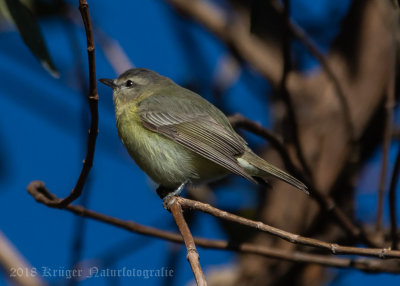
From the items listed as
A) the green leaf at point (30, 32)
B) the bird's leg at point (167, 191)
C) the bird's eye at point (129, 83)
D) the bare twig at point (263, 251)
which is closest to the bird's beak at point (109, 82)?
the bird's eye at point (129, 83)

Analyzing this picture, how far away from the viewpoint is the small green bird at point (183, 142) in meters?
3.46

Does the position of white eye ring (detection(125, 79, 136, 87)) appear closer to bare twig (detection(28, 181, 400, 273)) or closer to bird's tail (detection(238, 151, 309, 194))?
bird's tail (detection(238, 151, 309, 194))

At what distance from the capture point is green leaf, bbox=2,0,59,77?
2.94m

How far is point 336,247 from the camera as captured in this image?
82.0 inches

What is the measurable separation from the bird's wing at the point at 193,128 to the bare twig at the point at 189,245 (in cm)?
67

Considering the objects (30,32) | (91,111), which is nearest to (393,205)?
(91,111)

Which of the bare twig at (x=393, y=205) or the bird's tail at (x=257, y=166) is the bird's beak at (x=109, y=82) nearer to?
the bird's tail at (x=257, y=166)

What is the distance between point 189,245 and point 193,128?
1715mm

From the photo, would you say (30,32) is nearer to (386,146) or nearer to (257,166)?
(257,166)

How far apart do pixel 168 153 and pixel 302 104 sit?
143 centimetres

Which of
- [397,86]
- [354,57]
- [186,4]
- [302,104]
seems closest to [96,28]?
[186,4]

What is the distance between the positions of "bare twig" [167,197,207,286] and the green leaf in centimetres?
93

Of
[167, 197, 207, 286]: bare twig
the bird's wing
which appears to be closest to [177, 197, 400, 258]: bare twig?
[167, 197, 207, 286]: bare twig

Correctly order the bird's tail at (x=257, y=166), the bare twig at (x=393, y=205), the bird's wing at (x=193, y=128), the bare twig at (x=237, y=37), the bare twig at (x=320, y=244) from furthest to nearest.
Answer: the bare twig at (x=237, y=37) < the bird's wing at (x=193, y=128) < the bird's tail at (x=257, y=166) < the bare twig at (x=393, y=205) < the bare twig at (x=320, y=244)
